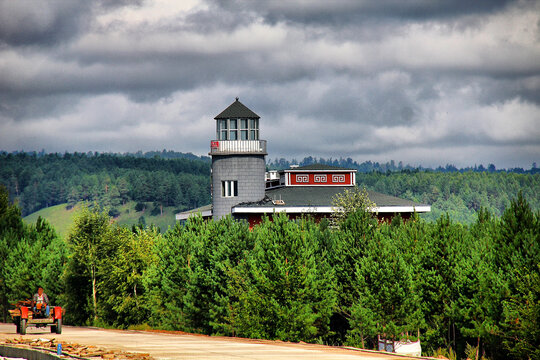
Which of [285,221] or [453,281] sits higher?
[285,221]

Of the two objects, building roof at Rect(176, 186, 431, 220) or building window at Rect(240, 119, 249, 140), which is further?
building window at Rect(240, 119, 249, 140)

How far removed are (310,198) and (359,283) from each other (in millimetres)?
38922

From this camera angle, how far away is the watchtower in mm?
71438

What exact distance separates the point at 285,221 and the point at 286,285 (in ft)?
11.2

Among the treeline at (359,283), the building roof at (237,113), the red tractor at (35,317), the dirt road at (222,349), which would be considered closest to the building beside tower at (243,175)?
the building roof at (237,113)

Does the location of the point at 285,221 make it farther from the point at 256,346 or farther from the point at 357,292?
the point at 256,346

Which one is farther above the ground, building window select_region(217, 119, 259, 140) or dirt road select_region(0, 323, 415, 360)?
building window select_region(217, 119, 259, 140)

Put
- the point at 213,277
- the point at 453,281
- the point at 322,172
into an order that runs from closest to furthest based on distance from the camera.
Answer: the point at 453,281 → the point at 213,277 → the point at 322,172

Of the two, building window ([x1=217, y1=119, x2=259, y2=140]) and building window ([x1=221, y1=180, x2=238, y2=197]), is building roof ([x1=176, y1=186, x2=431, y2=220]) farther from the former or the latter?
building window ([x1=217, y1=119, x2=259, y2=140])

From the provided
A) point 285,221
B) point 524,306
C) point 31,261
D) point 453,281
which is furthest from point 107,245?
point 524,306

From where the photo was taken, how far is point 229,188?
239 ft

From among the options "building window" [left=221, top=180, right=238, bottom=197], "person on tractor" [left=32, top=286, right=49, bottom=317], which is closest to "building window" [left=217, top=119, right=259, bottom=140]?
"building window" [left=221, top=180, right=238, bottom=197]

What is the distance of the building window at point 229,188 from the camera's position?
239 feet

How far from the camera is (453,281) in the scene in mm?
40531
